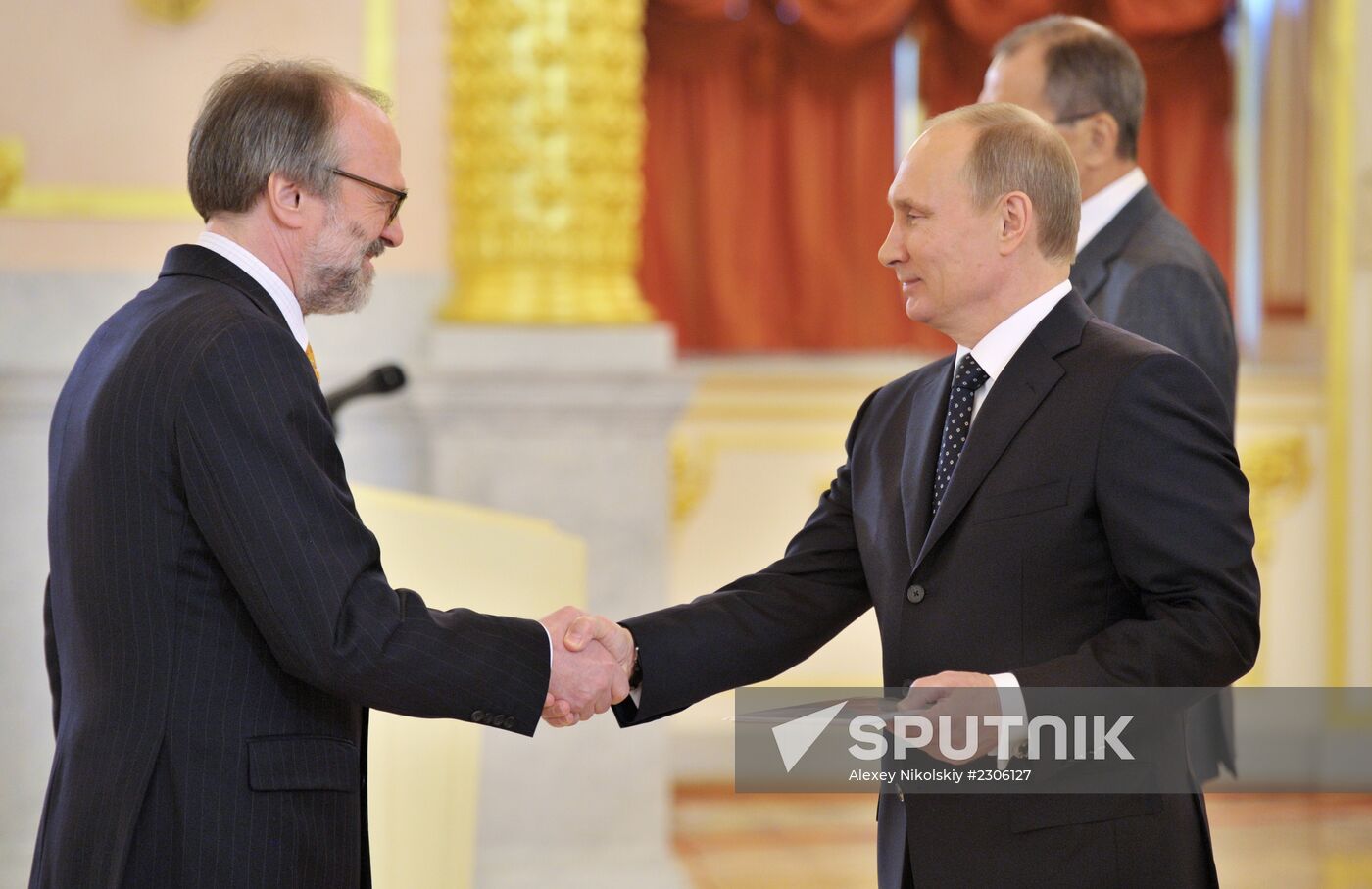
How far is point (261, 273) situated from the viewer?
86.3 inches

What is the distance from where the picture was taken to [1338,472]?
698cm

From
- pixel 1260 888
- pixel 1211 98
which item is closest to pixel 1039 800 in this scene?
pixel 1260 888

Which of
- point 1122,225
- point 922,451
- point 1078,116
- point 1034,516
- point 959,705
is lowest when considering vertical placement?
point 959,705

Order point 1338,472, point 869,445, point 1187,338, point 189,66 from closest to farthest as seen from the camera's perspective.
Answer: point 869,445
point 1187,338
point 189,66
point 1338,472

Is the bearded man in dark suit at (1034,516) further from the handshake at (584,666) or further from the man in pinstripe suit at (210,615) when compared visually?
the man in pinstripe suit at (210,615)

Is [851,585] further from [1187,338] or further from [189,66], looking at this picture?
[189,66]

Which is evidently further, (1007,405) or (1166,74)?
(1166,74)

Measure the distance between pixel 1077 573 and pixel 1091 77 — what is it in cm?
137

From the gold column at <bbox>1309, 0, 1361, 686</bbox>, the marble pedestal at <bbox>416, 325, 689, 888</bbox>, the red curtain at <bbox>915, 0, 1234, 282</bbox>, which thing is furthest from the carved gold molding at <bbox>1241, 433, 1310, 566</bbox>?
the marble pedestal at <bbox>416, 325, 689, 888</bbox>

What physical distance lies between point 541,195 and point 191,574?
3219mm

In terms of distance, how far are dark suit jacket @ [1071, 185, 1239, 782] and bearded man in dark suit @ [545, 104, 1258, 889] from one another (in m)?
0.65

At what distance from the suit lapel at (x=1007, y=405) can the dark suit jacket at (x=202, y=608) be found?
765 millimetres

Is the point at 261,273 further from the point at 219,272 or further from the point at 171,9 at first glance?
the point at 171,9

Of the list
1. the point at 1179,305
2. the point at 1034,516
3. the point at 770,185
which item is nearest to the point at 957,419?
the point at 1034,516
